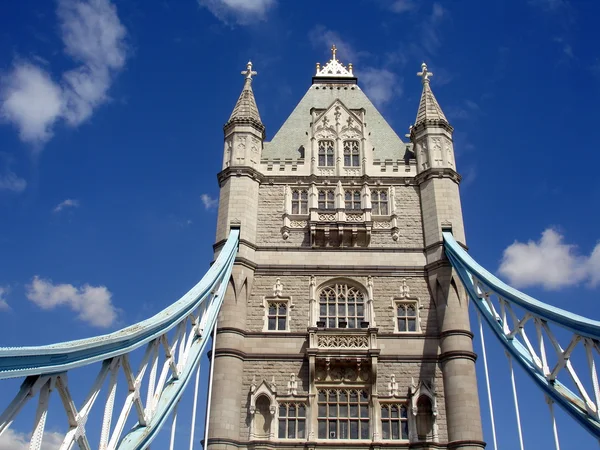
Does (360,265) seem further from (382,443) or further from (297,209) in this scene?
(382,443)

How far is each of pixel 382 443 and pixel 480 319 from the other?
14.5 feet

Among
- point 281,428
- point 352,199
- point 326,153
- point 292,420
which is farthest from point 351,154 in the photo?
point 281,428

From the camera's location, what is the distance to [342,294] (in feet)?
67.6

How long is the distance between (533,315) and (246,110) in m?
14.2

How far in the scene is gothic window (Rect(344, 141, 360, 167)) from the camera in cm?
2392

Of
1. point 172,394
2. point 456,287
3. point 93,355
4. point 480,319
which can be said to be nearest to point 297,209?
point 456,287

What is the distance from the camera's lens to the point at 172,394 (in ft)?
44.7

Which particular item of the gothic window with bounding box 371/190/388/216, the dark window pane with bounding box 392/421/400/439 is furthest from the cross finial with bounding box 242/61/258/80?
the dark window pane with bounding box 392/421/400/439

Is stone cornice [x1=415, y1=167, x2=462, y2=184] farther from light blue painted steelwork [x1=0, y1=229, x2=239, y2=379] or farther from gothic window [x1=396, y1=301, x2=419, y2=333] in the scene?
light blue painted steelwork [x1=0, y1=229, x2=239, y2=379]

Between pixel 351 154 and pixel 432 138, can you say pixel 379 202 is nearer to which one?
pixel 351 154

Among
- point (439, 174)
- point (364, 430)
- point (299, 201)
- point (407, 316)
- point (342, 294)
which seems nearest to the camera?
point (364, 430)

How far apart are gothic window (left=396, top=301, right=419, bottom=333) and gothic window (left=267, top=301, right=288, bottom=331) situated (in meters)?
3.53

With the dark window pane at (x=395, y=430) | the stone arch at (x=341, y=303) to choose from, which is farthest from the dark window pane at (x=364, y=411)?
the stone arch at (x=341, y=303)

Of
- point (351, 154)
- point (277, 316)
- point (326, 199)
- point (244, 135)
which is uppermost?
point (244, 135)
